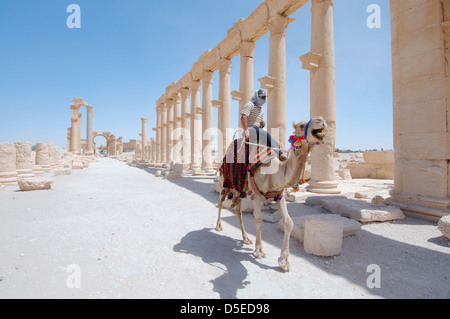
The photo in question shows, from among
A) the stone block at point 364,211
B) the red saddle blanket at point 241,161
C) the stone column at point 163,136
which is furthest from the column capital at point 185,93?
the red saddle blanket at point 241,161

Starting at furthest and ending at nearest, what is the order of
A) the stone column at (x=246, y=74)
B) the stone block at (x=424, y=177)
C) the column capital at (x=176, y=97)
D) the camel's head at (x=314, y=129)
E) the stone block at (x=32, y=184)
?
the column capital at (x=176, y=97) < the stone column at (x=246, y=74) < the stone block at (x=32, y=184) < the stone block at (x=424, y=177) < the camel's head at (x=314, y=129)

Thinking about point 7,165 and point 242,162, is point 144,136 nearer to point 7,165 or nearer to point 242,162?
point 7,165

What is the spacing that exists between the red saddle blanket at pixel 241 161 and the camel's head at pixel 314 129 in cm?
70

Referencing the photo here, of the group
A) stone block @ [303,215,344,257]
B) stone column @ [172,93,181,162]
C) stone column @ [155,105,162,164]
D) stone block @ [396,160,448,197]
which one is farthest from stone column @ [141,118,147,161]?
stone block @ [303,215,344,257]

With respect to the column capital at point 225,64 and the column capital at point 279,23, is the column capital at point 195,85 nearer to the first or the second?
the column capital at point 225,64

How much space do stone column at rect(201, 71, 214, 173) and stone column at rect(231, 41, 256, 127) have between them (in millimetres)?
4827

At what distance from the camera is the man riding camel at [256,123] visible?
11.4 feet

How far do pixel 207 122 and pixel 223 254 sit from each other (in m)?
13.3

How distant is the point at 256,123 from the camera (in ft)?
12.3

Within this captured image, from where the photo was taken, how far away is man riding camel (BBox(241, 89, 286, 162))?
11.4 ft

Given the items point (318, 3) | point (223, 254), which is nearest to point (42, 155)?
point (223, 254)

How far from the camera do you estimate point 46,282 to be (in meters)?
2.46
